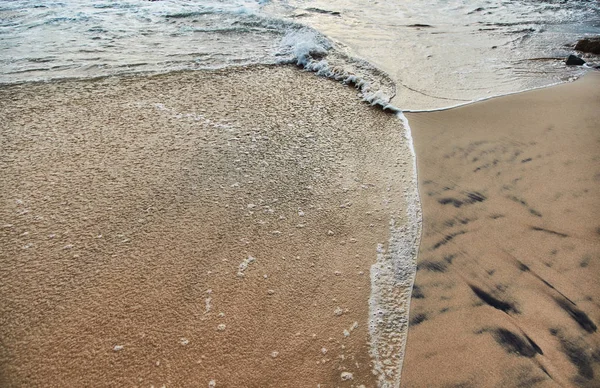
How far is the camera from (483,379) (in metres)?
1.78

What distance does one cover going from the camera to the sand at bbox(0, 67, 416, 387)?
6.07ft

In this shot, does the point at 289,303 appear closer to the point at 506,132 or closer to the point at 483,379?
the point at 483,379

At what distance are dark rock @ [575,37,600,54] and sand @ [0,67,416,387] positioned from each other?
3890 millimetres

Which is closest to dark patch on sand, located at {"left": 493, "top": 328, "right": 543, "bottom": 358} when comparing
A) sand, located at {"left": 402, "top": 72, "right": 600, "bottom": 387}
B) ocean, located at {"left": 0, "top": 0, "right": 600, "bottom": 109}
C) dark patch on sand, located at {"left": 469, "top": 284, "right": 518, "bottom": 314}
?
sand, located at {"left": 402, "top": 72, "right": 600, "bottom": 387}

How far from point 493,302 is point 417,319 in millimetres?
429

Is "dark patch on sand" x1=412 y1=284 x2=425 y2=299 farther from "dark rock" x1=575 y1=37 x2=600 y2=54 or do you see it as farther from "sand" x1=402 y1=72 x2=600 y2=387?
"dark rock" x1=575 y1=37 x2=600 y2=54

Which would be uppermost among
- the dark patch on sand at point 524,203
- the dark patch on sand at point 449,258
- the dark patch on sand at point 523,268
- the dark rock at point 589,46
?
the dark rock at point 589,46

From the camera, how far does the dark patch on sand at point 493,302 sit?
2.06 meters

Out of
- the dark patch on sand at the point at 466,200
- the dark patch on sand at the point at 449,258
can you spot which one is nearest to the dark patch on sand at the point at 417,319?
the dark patch on sand at the point at 449,258

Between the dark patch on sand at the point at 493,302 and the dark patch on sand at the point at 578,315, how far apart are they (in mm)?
257

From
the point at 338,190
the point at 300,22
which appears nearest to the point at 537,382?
the point at 338,190

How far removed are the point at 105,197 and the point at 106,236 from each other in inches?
15.5

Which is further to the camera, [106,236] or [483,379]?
[106,236]

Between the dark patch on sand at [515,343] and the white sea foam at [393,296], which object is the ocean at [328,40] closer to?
the white sea foam at [393,296]
